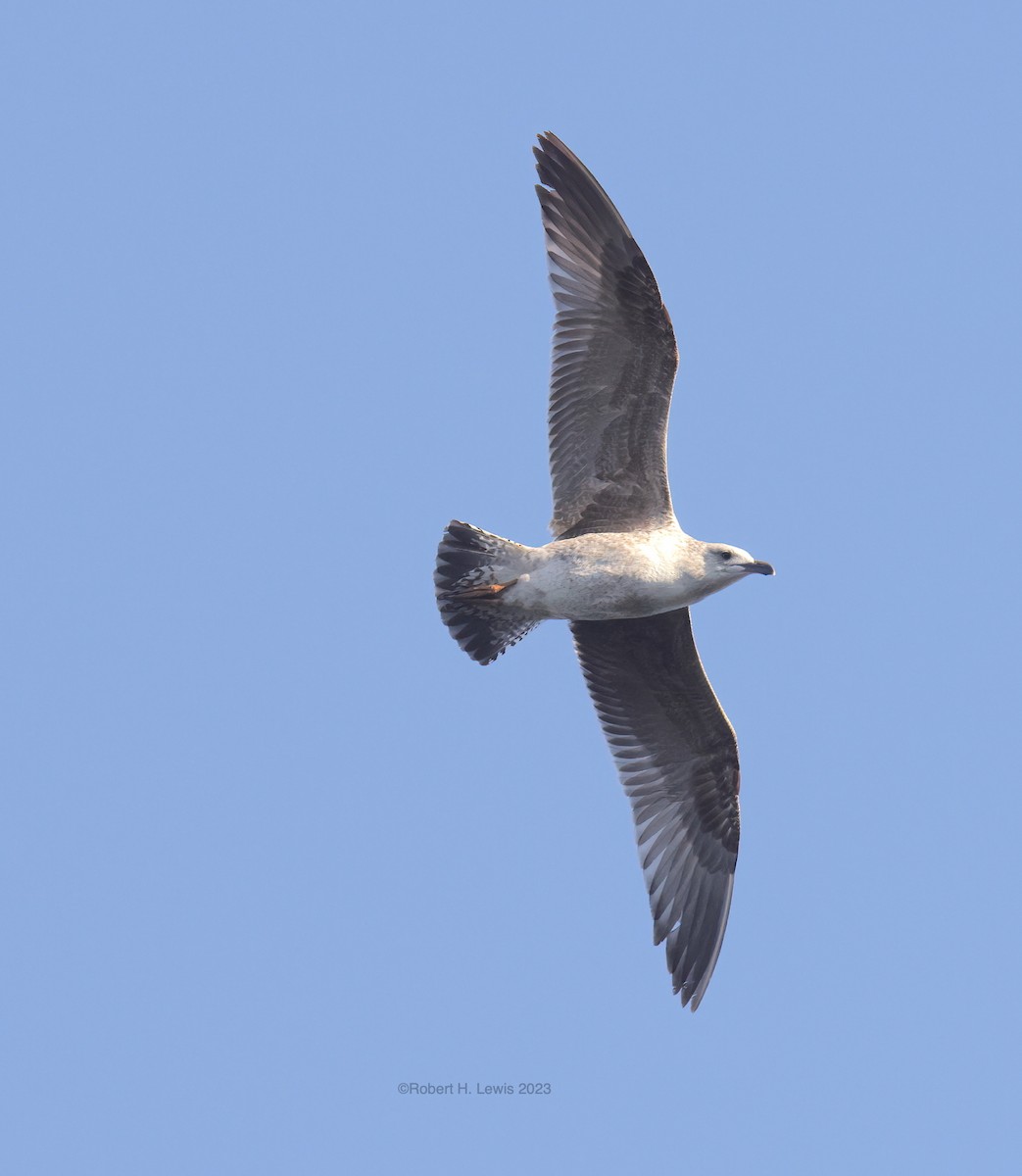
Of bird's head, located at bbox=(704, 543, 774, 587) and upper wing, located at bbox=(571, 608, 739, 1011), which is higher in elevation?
bird's head, located at bbox=(704, 543, 774, 587)

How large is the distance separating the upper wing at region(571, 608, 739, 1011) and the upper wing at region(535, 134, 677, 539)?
3.28 feet

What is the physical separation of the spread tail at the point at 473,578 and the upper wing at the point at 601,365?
1.42 feet

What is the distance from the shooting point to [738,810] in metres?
13.0

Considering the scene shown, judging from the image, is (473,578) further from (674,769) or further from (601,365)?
(674,769)

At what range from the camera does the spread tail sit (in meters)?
12.0

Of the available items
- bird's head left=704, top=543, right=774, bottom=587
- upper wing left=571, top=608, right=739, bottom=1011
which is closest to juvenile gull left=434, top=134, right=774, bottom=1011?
bird's head left=704, top=543, right=774, bottom=587

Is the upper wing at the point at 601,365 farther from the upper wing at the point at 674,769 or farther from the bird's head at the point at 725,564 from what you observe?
the upper wing at the point at 674,769

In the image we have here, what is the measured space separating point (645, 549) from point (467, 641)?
1336mm

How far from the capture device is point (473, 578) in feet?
39.5

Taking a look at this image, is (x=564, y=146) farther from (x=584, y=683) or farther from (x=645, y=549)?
(x=584, y=683)

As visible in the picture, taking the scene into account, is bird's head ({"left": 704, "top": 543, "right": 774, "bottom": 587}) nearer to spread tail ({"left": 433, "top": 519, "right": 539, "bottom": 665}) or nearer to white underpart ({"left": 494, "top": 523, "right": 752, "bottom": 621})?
white underpart ({"left": 494, "top": 523, "right": 752, "bottom": 621})

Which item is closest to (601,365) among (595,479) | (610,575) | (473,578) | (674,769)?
(595,479)

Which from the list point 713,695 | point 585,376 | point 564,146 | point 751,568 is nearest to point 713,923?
point 713,695

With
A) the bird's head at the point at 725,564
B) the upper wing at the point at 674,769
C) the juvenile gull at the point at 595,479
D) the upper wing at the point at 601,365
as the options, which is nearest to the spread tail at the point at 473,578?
the juvenile gull at the point at 595,479
